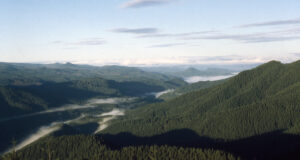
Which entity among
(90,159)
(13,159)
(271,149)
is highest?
(13,159)

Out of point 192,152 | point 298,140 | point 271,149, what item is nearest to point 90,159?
point 192,152

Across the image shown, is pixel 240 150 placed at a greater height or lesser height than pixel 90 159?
lesser

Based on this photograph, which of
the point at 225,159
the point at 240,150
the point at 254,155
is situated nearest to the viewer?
the point at 225,159

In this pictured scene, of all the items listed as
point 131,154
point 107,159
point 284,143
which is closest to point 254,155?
point 284,143

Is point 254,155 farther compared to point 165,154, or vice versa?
point 254,155

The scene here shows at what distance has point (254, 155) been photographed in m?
184

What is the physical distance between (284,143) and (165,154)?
98.9 metres

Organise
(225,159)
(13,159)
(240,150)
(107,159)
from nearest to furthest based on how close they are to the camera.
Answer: (13,159), (225,159), (107,159), (240,150)

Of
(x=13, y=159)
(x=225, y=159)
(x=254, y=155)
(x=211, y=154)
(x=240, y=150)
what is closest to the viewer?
(x=13, y=159)

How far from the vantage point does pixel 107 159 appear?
152 m

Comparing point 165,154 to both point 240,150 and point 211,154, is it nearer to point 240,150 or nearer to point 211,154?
point 211,154

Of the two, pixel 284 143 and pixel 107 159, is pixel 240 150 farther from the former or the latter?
pixel 107 159

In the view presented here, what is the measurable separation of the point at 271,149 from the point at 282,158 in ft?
174

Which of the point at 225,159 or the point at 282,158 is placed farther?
the point at 282,158
